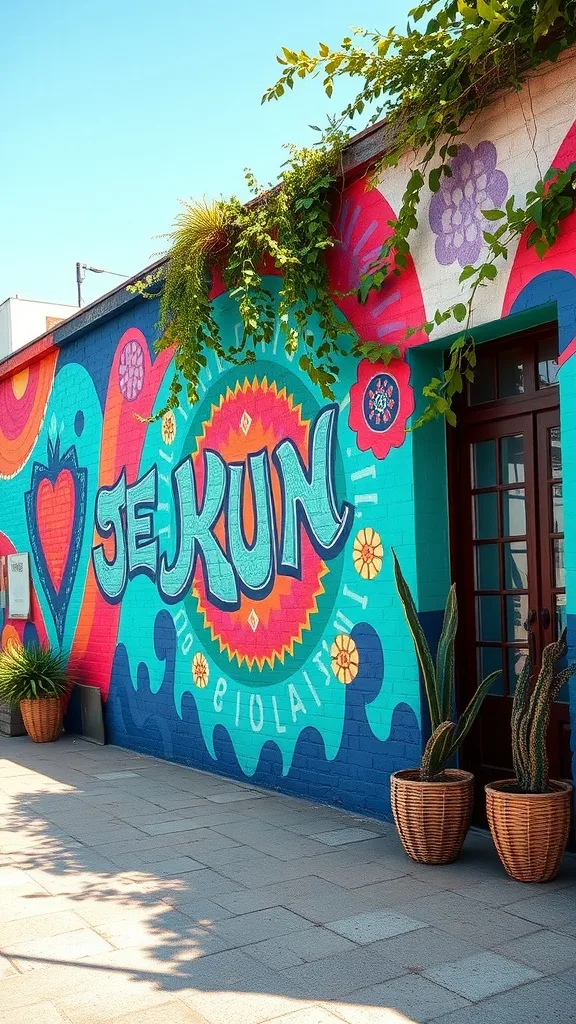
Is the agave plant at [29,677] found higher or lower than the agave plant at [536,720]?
lower

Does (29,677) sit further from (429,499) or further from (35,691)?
(429,499)

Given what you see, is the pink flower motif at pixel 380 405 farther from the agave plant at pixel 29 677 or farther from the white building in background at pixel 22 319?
the white building in background at pixel 22 319

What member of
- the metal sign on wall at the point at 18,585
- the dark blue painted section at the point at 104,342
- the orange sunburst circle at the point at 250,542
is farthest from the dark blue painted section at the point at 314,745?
the metal sign on wall at the point at 18,585

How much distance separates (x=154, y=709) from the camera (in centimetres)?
797

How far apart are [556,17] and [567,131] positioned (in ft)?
1.61

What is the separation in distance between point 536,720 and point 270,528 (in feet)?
9.01

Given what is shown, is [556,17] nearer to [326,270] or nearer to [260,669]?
[326,270]

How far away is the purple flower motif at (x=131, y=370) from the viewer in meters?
8.33

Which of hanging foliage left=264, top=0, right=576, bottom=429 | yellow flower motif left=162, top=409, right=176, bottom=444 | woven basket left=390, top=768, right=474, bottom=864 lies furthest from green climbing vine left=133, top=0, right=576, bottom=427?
woven basket left=390, top=768, right=474, bottom=864

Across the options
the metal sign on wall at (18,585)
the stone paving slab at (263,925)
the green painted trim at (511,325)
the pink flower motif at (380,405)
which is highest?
the green painted trim at (511,325)

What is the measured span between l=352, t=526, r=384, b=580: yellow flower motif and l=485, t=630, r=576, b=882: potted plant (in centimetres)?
141

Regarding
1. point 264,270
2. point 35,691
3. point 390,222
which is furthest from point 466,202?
point 35,691

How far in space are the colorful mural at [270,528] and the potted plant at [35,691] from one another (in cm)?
41

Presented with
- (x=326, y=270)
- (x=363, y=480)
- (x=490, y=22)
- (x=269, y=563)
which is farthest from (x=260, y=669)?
(x=490, y=22)
